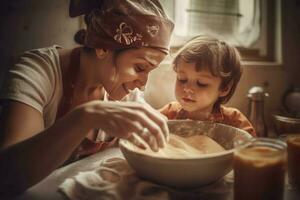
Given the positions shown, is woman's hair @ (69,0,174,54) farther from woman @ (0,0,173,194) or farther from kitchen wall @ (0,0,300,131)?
kitchen wall @ (0,0,300,131)

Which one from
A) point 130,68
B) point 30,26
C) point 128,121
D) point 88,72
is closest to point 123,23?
point 130,68

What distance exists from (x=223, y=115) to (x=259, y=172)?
2.49ft

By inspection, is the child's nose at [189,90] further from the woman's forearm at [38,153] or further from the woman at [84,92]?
the woman's forearm at [38,153]

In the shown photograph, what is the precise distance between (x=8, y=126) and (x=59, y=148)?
0.62 ft

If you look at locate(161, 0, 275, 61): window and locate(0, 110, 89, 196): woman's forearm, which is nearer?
locate(0, 110, 89, 196): woman's forearm

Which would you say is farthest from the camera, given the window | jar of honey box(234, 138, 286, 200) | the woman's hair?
the window

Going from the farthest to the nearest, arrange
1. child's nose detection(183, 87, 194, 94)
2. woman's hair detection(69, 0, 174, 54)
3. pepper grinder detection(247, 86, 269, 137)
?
pepper grinder detection(247, 86, 269, 137), child's nose detection(183, 87, 194, 94), woman's hair detection(69, 0, 174, 54)

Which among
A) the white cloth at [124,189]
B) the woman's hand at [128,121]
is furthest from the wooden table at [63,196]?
the woman's hand at [128,121]

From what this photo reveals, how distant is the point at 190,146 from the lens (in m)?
0.94

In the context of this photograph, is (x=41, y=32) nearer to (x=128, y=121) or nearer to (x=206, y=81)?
(x=206, y=81)

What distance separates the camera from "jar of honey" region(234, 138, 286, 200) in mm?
700

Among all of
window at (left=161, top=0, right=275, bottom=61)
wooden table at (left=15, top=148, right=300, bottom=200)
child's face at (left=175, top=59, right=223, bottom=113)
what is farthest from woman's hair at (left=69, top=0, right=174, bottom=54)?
window at (left=161, top=0, right=275, bottom=61)

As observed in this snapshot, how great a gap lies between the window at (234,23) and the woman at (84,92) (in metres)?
0.62

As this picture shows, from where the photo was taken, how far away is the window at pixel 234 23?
1.69 m
